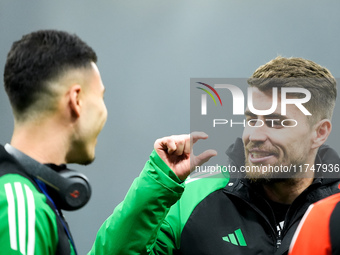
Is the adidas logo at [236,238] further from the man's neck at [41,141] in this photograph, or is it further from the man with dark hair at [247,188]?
the man's neck at [41,141]

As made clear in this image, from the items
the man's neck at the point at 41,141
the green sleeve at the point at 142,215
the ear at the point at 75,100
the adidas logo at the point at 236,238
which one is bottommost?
the adidas logo at the point at 236,238

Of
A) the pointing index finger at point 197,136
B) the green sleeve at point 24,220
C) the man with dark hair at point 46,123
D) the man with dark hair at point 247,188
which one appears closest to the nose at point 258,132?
the man with dark hair at point 247,188

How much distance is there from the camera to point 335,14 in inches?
160

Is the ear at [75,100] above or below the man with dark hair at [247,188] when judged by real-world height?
above

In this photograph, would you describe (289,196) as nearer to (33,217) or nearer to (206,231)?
(206,231)

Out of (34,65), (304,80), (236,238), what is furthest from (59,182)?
(304,80)

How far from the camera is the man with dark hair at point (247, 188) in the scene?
49.3 inches

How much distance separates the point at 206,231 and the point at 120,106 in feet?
9.25

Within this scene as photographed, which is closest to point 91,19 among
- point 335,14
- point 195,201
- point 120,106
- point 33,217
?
point 120,106

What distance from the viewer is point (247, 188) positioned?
1.39 m

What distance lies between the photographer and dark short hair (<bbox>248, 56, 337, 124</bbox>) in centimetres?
148

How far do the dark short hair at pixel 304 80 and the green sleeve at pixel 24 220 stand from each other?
2.77ft

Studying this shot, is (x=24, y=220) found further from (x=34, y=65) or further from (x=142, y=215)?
(x=142, y=215)

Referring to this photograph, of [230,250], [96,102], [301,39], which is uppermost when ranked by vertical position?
[301,39]
